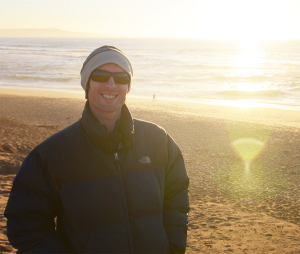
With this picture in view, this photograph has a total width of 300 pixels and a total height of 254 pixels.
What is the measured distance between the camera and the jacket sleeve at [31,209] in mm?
1856

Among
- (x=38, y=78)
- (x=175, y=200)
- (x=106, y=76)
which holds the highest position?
(x=106, y=76)

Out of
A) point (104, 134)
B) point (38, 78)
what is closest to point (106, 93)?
point (104, 134)

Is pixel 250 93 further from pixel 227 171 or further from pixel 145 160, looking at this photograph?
pixel 145 160

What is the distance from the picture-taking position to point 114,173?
6.57 ft

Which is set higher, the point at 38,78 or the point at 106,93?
the point at 106,93

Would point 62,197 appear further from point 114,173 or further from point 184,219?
point 184,219

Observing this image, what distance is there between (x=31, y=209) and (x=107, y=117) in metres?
Result: 0.77

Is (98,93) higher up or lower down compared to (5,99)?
higher up

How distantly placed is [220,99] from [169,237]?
79.1ft

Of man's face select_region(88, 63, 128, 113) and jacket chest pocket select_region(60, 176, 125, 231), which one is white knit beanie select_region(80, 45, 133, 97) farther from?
jacket chest pocket select_region(60, 176, 125, 231)

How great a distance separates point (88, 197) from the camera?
196 centimetres

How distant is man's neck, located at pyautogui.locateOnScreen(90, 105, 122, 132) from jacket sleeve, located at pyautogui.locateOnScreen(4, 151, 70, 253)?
49 cm

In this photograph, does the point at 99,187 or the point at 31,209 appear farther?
the point at 99,187

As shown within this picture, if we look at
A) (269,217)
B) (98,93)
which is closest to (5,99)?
(269,217)
